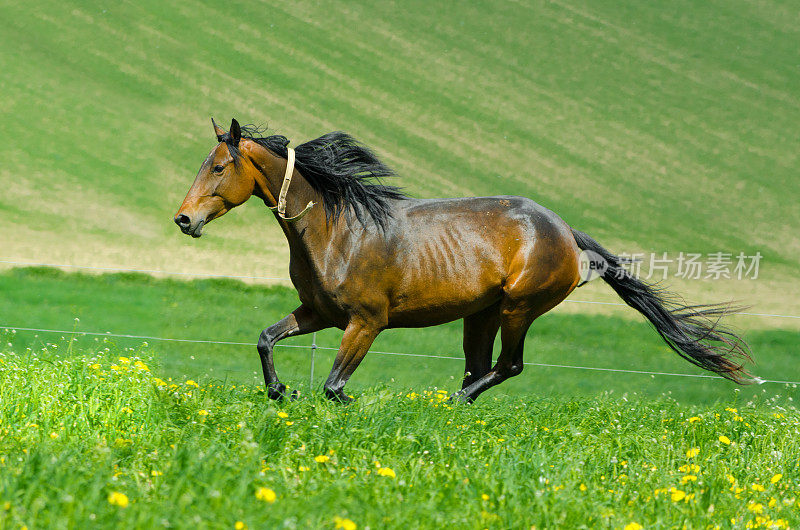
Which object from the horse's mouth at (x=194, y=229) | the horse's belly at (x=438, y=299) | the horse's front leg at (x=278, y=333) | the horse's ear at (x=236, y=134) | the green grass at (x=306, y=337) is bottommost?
the green grass at (x=306, y=337)

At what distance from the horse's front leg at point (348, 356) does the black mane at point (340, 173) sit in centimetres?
75

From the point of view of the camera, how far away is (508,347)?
6.77 m

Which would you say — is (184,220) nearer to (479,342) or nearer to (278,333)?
(278,333)

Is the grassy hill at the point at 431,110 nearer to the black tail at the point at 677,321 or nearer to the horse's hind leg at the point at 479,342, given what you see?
the horse's hind leg at the point at 479,342

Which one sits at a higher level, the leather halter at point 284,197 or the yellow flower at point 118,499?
the leather halter at point 284,197

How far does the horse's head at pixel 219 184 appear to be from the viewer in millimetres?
5660

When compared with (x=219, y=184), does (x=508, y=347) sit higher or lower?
lower

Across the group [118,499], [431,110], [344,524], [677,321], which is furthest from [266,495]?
[431,110]

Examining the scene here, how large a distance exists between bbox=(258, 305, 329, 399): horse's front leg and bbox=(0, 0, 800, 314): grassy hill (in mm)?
11470

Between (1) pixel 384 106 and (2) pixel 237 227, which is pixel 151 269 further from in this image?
(1) pixel 384 106

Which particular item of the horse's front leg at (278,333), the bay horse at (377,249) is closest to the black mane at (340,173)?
the bay horse at (377,249)

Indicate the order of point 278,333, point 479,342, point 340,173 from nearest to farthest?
1. point 278,333
2. point 340,173
3. point 479,342

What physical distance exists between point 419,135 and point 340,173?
20.7m

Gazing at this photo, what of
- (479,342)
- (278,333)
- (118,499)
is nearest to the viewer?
(118,499)
